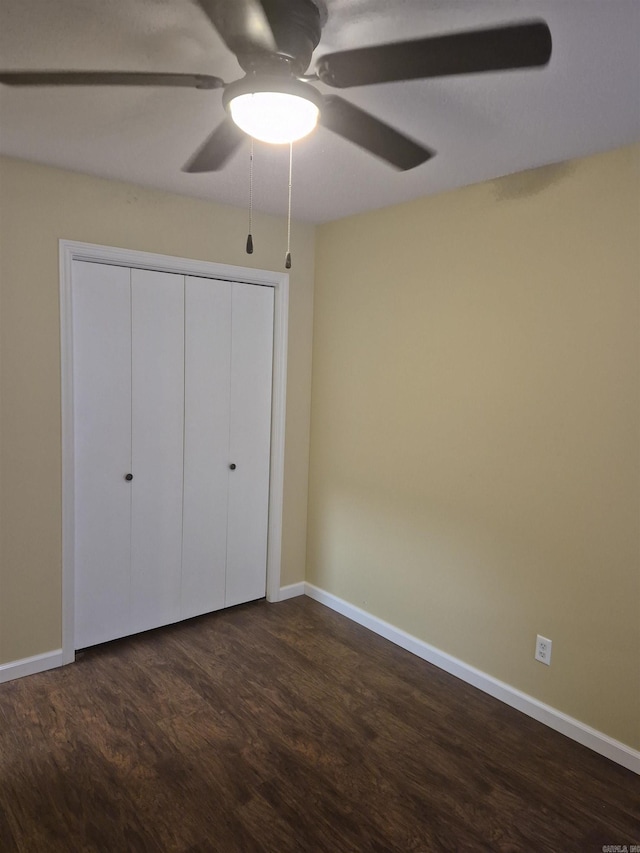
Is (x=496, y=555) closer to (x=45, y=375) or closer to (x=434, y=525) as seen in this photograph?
(x=434, y=525)


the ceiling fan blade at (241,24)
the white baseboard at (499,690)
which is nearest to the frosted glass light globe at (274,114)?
the ceiling fan blade at (241,24)

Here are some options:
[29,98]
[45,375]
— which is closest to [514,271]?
[29,98]

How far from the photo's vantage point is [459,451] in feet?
9.31

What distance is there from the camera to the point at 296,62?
1.38m

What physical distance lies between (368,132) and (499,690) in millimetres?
2465

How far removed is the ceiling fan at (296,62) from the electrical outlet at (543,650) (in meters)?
2.20

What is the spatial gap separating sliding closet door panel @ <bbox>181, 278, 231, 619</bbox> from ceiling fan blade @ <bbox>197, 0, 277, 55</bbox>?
1861 mm

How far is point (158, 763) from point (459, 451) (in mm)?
1886

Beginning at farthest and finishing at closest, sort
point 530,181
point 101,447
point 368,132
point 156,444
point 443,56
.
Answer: point 156,444
point 101,447
point 530,181
point 368,132
point 443,56

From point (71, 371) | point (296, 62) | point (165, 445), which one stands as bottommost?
point (165, 445)

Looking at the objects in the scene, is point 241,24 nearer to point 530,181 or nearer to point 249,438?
point 530,181

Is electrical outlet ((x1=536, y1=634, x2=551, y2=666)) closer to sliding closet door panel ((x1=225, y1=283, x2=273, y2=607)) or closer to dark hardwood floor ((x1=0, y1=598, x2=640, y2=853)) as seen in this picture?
dark hardwood floor ((x1=0, y1=598, x2=640, y2=853))

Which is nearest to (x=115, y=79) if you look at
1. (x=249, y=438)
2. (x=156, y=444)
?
(x=156, y=444)

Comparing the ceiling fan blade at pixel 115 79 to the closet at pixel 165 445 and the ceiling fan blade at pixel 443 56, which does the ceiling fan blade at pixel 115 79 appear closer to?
the ceiling fan blade at pixel 443 56
